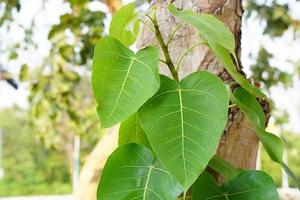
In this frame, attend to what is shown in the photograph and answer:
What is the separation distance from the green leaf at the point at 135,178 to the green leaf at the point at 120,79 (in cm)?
9

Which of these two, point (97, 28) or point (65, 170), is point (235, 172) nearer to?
point (97, 28)

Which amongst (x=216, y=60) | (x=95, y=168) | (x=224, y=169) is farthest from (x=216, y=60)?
(x=95, y=168)

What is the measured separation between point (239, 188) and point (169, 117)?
0.52 feet

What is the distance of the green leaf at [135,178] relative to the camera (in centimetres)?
62

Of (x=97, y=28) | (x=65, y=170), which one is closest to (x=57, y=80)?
(x=97, y=28)

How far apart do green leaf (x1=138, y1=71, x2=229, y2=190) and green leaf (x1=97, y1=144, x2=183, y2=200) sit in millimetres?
68

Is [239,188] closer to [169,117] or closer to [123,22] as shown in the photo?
[169,117]

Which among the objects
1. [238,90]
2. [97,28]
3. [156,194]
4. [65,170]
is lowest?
[65,170]

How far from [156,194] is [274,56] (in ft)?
6.53

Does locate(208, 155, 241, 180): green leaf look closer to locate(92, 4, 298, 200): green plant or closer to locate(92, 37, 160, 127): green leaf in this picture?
locate(92, 4, 298, 200): green plant

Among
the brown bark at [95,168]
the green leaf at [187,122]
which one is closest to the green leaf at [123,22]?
the green leaf at [187,122]

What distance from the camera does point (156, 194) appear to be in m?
0.62

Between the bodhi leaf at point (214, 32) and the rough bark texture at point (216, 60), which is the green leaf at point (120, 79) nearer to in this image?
the bodhi leaf at point (214, 32)

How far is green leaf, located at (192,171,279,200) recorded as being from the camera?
64cm
